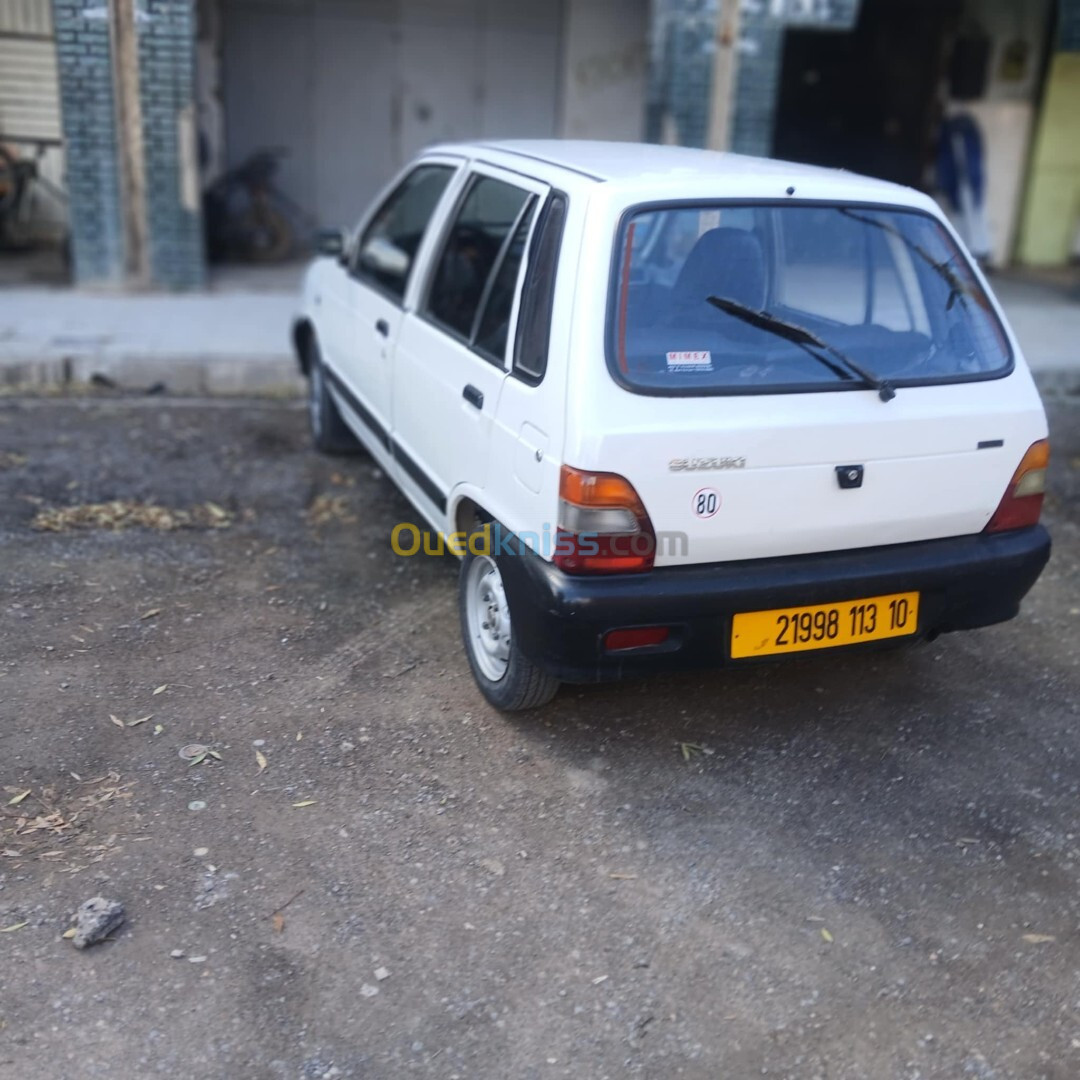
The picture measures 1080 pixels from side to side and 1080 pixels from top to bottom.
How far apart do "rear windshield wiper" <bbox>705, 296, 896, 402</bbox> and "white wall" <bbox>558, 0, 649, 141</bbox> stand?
8888 mm

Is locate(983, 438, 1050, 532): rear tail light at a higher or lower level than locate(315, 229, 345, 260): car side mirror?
lower

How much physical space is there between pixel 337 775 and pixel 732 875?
1.20 metres

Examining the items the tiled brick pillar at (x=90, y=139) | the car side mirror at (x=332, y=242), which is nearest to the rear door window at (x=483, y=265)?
the car side mirror at (x=332, y=242)

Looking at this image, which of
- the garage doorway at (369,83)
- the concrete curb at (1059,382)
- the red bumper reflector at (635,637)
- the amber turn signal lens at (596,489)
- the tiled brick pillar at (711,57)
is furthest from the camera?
the garage doorway at (369,83)

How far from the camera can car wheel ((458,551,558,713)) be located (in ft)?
12.1

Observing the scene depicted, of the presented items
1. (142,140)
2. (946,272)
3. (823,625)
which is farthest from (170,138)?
(823,625)

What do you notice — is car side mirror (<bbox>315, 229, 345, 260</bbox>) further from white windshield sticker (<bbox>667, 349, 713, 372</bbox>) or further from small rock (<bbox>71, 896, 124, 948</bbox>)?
small rock (<bbox>71, 896, 124, 948</bbox>)

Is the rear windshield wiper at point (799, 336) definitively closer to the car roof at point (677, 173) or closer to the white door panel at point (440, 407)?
the car roof at point (677, 173)

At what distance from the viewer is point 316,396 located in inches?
247

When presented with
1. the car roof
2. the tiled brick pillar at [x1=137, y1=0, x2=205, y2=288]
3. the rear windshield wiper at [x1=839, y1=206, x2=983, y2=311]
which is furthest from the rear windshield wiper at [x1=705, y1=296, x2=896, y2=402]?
the tiled brick pillar at [x1=137, y1=0, x2=205, y2=288]

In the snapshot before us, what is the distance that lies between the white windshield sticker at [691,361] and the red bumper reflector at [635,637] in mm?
725

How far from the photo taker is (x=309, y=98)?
1177cm

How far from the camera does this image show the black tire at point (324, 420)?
20.0 ft

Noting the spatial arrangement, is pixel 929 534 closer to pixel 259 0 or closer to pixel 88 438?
pixel 88 438
